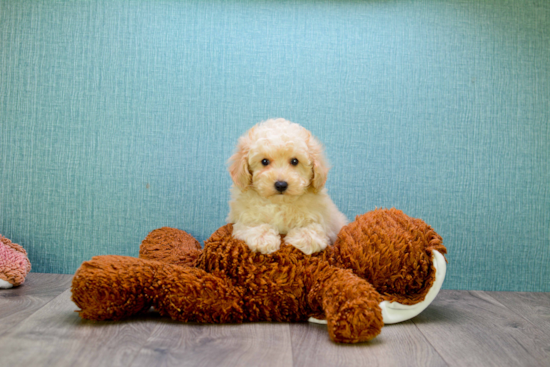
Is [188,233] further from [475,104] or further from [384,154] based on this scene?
[475,104]

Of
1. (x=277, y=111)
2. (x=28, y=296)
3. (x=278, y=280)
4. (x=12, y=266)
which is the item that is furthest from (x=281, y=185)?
(x=12, y=266)

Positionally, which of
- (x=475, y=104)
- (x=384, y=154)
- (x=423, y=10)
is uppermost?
(x=423, y=10)

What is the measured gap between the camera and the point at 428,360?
1.25 m

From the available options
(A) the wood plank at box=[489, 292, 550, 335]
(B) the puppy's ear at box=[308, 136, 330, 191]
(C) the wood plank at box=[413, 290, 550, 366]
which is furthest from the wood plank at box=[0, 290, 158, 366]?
(A) the wood plank at box=[489, 292, 550, 335]

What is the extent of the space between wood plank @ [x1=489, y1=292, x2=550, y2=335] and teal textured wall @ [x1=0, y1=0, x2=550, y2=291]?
8 centimetres

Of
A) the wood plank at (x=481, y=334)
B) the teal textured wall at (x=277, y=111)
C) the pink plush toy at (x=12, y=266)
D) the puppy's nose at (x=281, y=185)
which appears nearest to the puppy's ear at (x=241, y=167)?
the puppy's nose at (x=281, y=185)

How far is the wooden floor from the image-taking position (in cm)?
118

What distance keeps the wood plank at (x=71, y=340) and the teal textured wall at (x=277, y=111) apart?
0.72m

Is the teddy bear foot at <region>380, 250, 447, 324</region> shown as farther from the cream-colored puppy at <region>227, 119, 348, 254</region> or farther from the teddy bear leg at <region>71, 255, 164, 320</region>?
the teddy bear leg at <region>71, 255, 164, 320</region>

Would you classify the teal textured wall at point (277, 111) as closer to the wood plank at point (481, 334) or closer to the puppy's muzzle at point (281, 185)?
the wood plank at point (481, 334)

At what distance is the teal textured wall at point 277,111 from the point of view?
2.13m

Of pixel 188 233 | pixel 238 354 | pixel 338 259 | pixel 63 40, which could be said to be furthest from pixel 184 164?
pixel 238 354

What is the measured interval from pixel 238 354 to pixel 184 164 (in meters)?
1.11

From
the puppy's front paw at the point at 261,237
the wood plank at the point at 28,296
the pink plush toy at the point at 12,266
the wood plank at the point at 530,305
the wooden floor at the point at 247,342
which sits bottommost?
the wood plank at the point at 28,296
